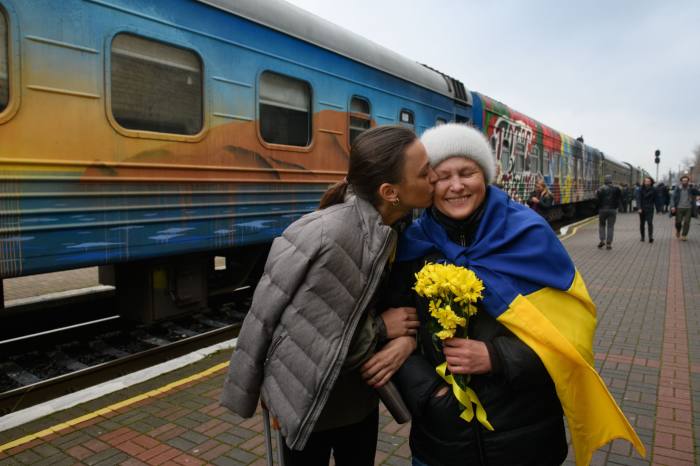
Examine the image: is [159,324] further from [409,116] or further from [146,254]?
[409,116]

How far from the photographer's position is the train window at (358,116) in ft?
22.3

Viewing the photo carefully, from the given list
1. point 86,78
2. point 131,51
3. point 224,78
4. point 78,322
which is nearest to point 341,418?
point 86,78

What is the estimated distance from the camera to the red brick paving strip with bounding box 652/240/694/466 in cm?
324

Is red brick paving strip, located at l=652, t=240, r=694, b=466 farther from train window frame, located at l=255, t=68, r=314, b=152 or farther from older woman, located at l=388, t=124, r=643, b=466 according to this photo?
train window frame, located at l=255, t=68, r=314, b=152

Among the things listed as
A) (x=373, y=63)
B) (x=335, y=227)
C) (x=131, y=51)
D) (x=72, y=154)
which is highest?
(x=373, y=63)

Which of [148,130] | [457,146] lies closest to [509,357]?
[457,146]

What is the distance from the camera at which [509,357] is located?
1.57 m

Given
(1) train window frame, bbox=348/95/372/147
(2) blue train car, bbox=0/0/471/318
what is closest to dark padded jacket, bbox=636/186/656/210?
(1) train window frame, bbox=348/95/372/147

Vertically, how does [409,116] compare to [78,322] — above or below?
above

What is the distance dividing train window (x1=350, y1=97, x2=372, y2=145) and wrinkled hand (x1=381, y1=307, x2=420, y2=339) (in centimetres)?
528

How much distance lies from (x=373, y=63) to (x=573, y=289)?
Answer: 596 cm

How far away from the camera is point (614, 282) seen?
8641 millimetres

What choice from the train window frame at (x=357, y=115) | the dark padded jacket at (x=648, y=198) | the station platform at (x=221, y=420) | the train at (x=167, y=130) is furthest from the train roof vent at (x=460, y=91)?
the dark padded jacket at (x=648, y=198)

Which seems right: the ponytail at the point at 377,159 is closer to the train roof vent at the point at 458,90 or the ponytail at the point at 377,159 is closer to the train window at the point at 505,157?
the train roof vent at the point at 458,90
